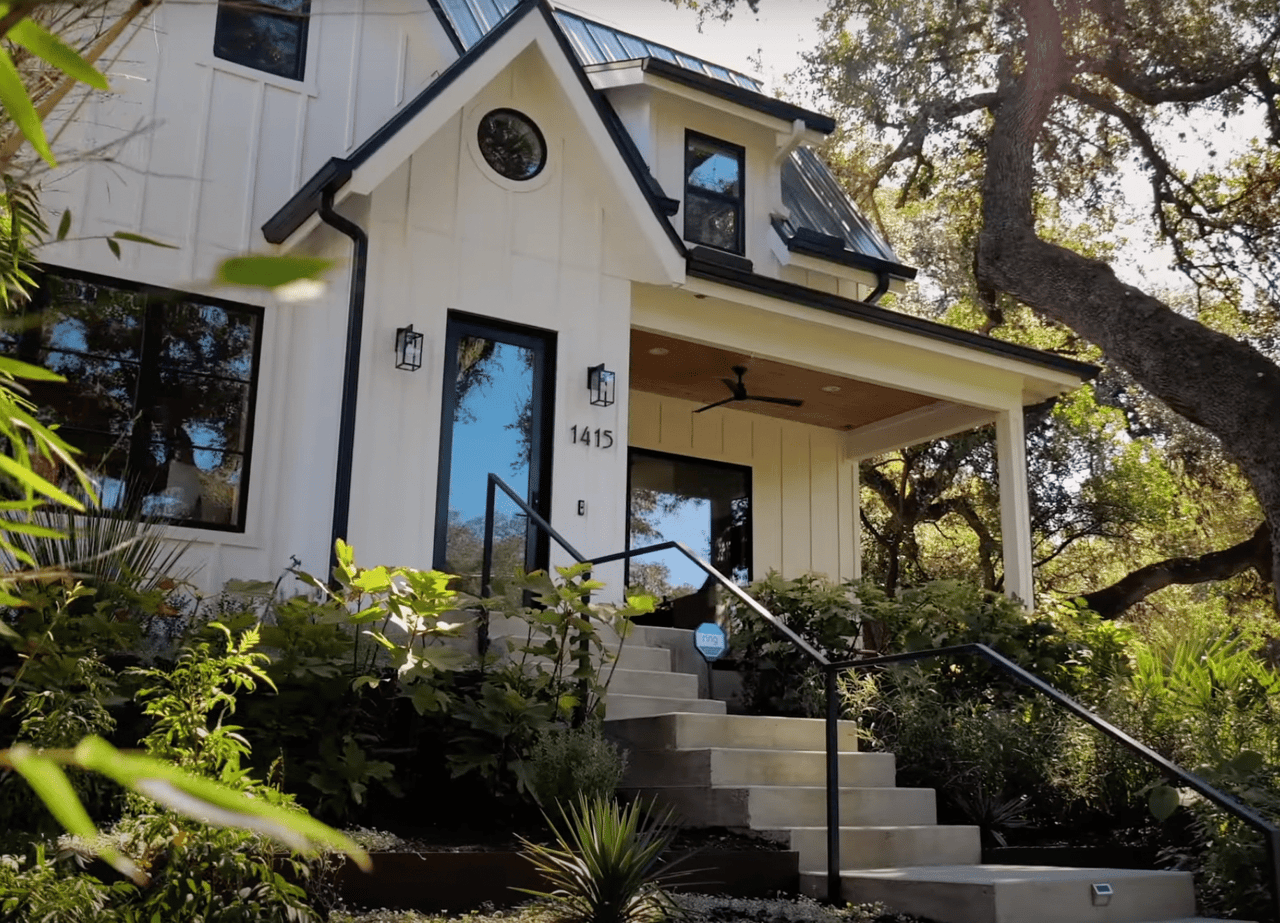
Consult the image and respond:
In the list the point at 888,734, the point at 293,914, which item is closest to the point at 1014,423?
the point at 888,734

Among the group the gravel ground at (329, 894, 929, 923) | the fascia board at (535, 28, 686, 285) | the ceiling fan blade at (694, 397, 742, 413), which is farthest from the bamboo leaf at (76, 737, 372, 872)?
the ceiling fan blade at (694, 397, 742, 413)

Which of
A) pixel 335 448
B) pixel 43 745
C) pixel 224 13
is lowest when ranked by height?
pixel 43 745

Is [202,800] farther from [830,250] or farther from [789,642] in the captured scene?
[830,250]

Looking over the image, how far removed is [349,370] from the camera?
7.46 meters

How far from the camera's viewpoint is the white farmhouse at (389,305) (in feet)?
24.6

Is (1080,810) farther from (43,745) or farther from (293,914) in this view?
(43,745)

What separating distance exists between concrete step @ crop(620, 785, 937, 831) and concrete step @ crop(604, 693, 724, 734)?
68cm

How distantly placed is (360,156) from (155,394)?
77.1 inches

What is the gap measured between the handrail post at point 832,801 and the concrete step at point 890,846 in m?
0.30

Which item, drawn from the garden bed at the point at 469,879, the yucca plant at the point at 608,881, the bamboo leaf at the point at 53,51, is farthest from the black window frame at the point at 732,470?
the bamboo leaf at the point at 53,51

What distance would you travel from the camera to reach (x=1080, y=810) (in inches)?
257

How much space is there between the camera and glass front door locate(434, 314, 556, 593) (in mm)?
7820

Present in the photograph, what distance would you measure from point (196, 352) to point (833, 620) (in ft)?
14.3

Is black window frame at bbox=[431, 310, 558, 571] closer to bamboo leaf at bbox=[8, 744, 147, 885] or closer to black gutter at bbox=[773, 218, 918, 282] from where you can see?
black gutter at bbox=[773, 218, 918, 282]
